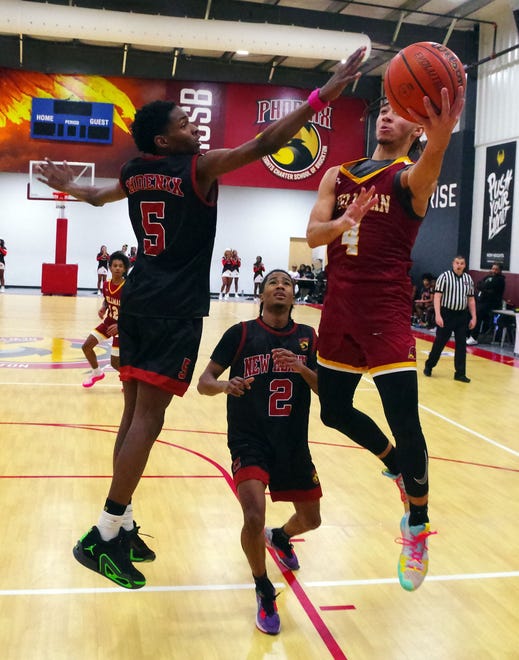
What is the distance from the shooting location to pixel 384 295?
130 inches

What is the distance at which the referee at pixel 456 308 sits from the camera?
33.8 feet

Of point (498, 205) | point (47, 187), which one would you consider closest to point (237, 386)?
point (498, 205)

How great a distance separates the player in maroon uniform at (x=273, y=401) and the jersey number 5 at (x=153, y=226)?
0.69 meters

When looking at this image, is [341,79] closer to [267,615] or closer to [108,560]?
[108,560]

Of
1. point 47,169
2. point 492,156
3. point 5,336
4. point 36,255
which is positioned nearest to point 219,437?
point 47,169

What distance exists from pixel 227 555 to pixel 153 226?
1935 millimetres

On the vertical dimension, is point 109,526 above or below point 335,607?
above

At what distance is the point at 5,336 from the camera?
41.5 feet

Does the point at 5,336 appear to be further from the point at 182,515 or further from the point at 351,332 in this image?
the point at 351,332

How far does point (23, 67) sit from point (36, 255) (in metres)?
6.35

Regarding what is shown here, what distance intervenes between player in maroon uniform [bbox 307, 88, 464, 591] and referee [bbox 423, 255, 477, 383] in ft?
23.0

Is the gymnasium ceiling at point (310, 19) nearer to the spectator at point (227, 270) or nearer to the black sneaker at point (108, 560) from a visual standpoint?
the spectator at point (227, 270)

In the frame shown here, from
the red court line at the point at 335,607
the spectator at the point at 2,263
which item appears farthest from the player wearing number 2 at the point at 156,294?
the spectator at the point at 2,263

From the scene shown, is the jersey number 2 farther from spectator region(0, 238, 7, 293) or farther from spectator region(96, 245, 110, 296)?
spectator region(0, 238, 7, 293)
